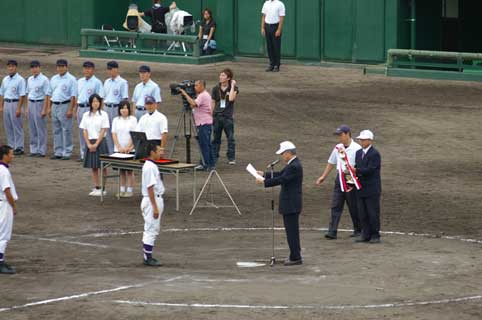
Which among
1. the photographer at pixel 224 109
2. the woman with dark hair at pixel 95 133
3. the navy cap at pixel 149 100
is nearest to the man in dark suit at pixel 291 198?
the navy cap at pixel 149 100

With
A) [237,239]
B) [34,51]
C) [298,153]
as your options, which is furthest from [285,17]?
[237,239]

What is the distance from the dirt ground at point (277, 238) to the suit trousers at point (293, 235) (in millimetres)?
275

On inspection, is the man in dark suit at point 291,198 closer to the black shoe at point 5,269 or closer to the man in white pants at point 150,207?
the man in white pants at point 150,207

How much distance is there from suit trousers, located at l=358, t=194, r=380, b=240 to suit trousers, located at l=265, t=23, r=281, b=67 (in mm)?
16853

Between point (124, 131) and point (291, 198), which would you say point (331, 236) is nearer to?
point (291, 198)

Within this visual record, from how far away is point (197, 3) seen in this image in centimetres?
4156

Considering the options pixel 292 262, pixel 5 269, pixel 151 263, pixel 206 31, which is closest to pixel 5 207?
pixel 5 269

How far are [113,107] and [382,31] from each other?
1338cm

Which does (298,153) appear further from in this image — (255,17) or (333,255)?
(255,17)

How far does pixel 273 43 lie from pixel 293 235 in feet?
61.1

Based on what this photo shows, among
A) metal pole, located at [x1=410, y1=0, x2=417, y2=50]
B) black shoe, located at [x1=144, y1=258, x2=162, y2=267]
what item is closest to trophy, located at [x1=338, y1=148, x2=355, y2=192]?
black shoe, located at [x1=144, y1=258, x2=162, y2=267]

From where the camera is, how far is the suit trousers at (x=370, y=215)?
20.6m

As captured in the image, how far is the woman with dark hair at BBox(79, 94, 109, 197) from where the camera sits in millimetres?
24750

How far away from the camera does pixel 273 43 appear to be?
3738 cm
